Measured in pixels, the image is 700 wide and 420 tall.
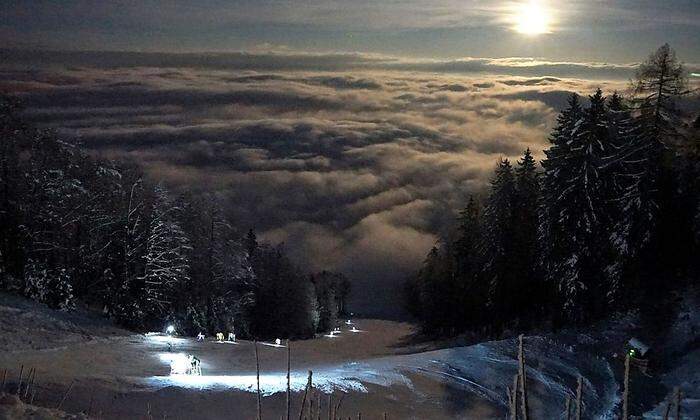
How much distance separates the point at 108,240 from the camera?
4138cm

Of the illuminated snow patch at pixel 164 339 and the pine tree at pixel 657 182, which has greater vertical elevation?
the pine tree at pixel 657 182

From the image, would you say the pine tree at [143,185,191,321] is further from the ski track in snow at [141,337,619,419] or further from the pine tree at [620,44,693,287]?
the pine tree at [620,44,693,287]

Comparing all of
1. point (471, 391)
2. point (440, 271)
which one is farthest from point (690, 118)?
point (440, 271)

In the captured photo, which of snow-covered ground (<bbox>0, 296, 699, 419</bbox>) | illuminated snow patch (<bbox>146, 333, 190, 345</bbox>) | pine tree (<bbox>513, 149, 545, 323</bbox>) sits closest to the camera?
snow-covered ground (<bbox>0, 296, 699, 419</bbox>)

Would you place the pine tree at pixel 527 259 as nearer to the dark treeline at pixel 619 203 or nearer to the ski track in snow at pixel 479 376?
the dark treeline at pixel 619 203

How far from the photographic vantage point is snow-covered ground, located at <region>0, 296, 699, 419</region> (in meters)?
20.5

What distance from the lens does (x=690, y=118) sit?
35.4 metres

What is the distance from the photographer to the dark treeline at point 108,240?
36406 mm

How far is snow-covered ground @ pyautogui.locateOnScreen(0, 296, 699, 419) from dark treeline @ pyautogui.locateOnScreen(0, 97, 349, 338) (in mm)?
4883

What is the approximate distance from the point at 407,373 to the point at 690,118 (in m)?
22.5

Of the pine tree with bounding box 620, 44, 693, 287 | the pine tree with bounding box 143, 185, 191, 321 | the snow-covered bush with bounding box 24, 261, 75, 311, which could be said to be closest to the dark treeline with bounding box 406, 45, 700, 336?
the pine tree with bounding box 620, 44, 693, 287

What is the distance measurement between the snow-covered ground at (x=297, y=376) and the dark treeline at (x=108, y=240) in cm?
488

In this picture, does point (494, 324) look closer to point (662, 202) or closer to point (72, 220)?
point (662, 202)

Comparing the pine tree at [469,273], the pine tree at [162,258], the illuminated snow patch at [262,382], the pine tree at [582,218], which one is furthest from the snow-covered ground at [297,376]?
the pine tree at [469,273]
